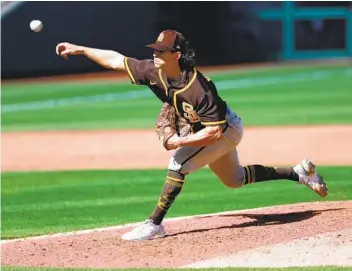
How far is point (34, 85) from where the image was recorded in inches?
1069

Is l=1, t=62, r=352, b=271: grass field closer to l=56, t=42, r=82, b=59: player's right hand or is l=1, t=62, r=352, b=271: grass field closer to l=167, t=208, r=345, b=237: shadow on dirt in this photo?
l=167, t=208, r=345, b=237: shadow on dirt

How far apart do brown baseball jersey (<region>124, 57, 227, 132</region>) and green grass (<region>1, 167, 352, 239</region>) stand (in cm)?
180

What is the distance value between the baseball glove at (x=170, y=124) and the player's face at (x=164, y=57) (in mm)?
356

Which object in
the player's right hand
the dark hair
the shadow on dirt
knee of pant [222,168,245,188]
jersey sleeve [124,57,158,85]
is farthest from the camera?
knee of pant [222,168,245,188]

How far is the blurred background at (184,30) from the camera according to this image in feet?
90.8

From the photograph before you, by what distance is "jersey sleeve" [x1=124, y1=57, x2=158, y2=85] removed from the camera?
7.19 meters

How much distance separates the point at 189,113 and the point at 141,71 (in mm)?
545

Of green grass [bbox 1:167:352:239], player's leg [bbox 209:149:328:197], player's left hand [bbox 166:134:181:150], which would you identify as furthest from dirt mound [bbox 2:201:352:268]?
green grass [bbox 1:167:352:239]

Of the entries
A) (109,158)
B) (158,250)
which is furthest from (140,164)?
(158,250)

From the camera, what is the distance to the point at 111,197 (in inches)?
403

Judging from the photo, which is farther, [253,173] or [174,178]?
[253,173]

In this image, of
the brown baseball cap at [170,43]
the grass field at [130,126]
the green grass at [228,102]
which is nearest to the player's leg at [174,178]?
the brown baseball cap at [170,43]

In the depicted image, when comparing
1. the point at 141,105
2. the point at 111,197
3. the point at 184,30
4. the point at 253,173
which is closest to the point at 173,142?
the point at 253,173

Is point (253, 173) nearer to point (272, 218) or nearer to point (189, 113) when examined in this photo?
point (272, 218)
